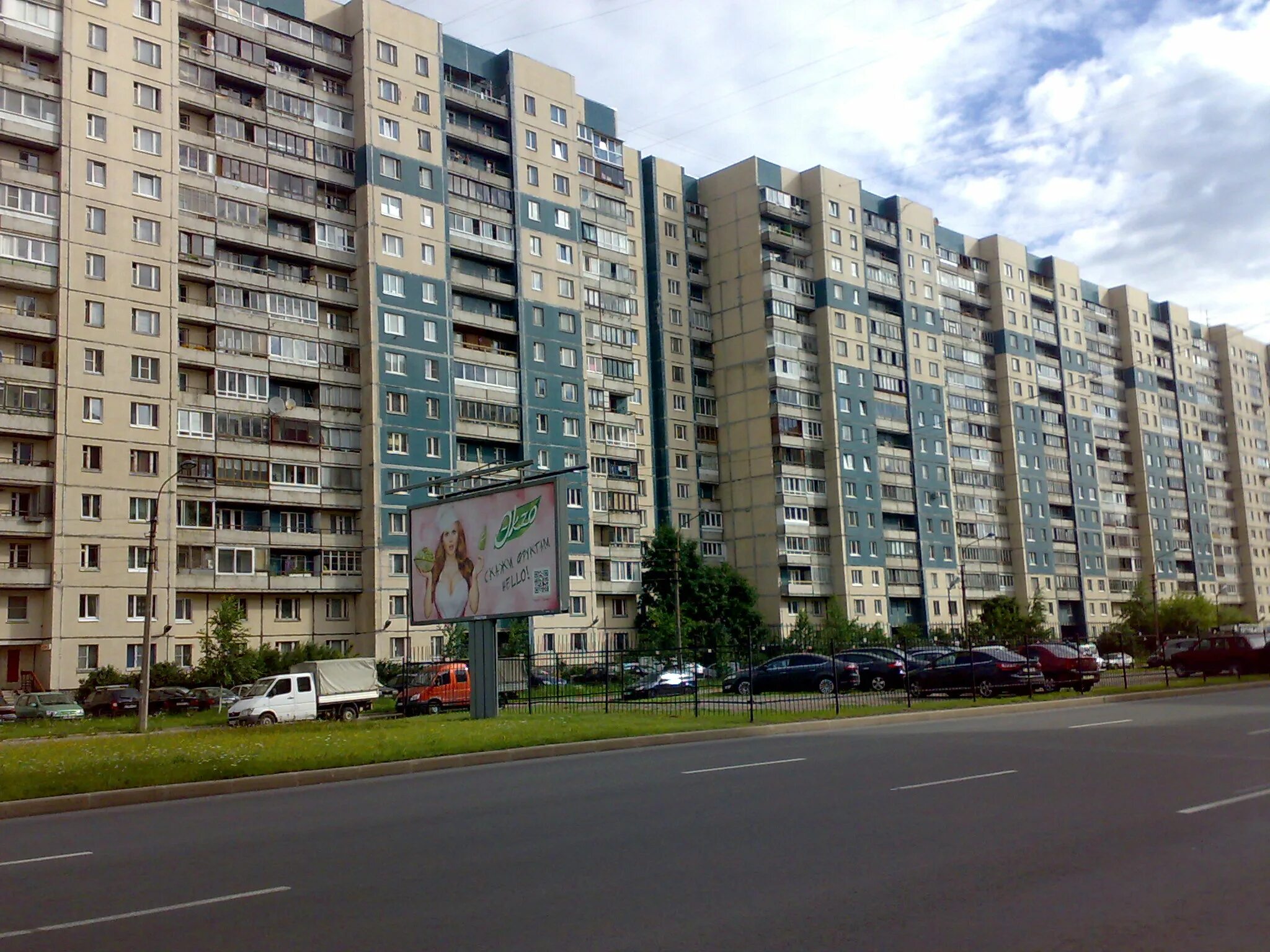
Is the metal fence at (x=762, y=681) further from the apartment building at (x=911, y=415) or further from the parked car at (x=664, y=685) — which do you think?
the apartment building at (x=911, y=415)

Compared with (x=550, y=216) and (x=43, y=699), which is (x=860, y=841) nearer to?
(x=43, y=699)

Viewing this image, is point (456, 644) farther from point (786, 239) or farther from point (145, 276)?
point (786, 239)

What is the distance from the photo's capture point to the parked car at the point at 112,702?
144 feet

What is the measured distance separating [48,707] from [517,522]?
25.0 meters

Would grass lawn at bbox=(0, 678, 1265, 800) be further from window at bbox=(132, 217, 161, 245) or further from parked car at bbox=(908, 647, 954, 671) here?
window at bbox=(132, 217, 161, 245)

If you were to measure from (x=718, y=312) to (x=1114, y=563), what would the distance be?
50.6m

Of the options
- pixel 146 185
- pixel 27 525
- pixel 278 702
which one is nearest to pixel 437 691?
pixel 278 702

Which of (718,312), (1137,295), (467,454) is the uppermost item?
(1137,295)

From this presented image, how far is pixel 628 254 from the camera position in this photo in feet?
260

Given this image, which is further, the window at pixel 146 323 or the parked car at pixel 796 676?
the window at pixel 146 323

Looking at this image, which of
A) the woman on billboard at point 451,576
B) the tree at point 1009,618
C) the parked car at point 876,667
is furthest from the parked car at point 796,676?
the tree at point 1009,618

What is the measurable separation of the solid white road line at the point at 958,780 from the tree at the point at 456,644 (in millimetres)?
44418

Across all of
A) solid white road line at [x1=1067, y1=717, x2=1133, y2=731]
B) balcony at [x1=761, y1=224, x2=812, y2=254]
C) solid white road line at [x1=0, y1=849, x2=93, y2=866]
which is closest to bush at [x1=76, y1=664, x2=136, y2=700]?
solid white road line at [x1=1067, y1=717, x2=1133, y2=731]

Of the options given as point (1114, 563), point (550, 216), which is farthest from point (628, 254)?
point (1114, 563)
